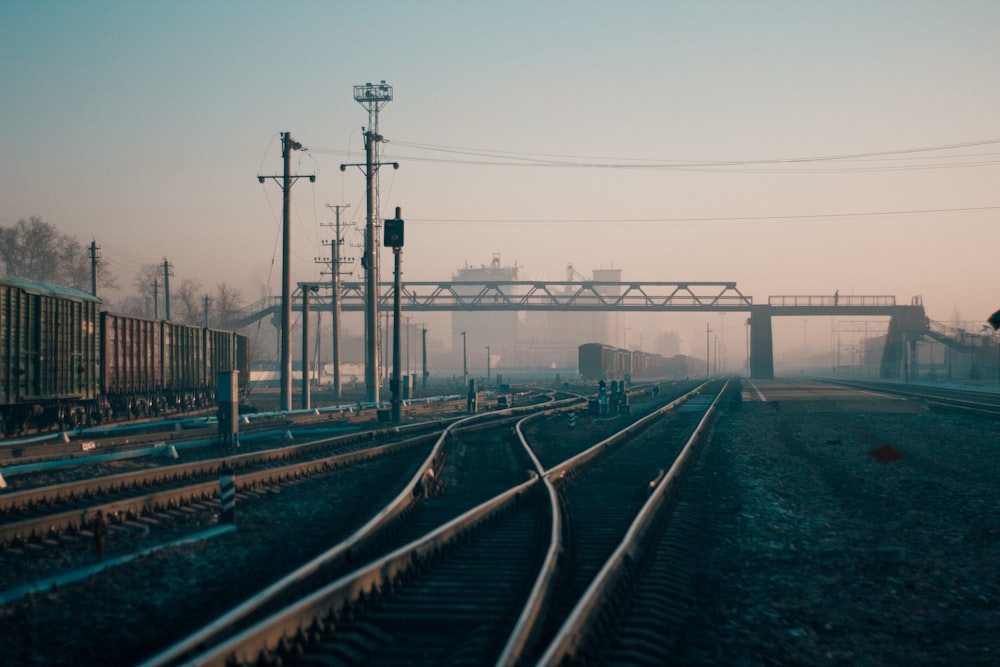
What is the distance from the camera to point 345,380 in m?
110

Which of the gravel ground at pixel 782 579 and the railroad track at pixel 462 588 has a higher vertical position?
the railroad track at pixel 462 588

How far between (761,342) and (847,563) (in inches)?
3511

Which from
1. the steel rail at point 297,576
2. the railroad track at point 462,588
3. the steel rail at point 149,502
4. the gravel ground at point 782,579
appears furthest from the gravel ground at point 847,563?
the steel rail at point 149,502

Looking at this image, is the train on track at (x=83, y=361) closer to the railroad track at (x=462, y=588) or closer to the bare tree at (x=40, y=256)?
the railroad track at (x=462, y=588)

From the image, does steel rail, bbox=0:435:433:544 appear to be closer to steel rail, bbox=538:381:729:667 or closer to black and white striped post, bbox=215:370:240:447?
black and white striped post, bbox=215:370:240:447

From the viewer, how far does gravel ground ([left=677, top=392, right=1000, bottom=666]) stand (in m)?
7.01

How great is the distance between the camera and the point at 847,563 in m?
9.80

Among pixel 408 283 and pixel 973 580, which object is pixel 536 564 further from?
pixel 408 283

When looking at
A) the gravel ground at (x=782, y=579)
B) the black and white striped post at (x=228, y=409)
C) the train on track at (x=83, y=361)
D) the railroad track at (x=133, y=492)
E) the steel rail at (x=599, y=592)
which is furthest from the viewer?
the train on track at (x=83, y=361)

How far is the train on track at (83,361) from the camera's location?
2386 cm

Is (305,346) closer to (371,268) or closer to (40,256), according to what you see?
(371,268)

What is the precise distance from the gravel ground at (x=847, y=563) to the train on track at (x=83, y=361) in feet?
58.0

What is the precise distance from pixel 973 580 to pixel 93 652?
8039 mm

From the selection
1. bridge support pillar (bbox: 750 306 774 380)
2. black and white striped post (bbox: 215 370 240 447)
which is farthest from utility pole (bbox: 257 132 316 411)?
bridge support pillar (bbox: 750 306 774 380)
